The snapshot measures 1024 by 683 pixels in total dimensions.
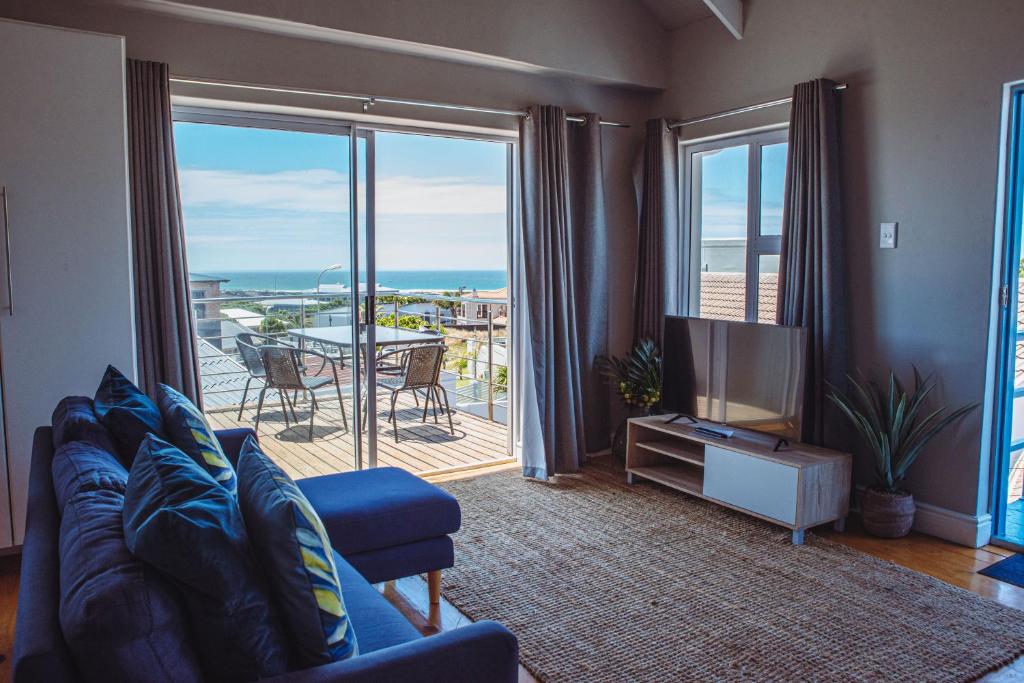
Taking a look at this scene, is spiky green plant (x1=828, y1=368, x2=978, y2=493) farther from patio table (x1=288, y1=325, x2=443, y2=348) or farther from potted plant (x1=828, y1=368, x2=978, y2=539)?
patio table (x1=288, y1=325, x2=443, y2=348)

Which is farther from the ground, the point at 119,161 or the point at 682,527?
the point at 119,161

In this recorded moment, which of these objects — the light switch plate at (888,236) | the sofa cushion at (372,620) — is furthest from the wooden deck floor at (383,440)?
the light switch plate at (888,236)

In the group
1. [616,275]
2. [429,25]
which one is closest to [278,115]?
[429,25]

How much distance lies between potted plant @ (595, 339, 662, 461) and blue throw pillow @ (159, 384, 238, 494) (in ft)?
9.65

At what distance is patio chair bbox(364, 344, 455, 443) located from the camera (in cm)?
459

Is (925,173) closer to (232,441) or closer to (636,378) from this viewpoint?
(636,378)

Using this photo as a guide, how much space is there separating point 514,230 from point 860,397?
220 cm

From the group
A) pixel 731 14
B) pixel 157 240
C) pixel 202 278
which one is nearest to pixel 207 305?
pixel 202 278

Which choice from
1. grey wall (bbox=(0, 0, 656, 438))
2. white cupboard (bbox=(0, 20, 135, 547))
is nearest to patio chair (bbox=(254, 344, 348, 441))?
white cupboard (bbox=(0, 20, 135, 547))

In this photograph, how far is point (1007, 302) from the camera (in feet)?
11.1

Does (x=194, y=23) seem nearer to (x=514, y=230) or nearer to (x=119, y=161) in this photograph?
(x=119, y=161)

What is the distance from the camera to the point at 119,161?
3.15 m

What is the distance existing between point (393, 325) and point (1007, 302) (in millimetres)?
3160

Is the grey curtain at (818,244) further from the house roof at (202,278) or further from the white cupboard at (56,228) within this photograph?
the white cupboard at (56,228)
